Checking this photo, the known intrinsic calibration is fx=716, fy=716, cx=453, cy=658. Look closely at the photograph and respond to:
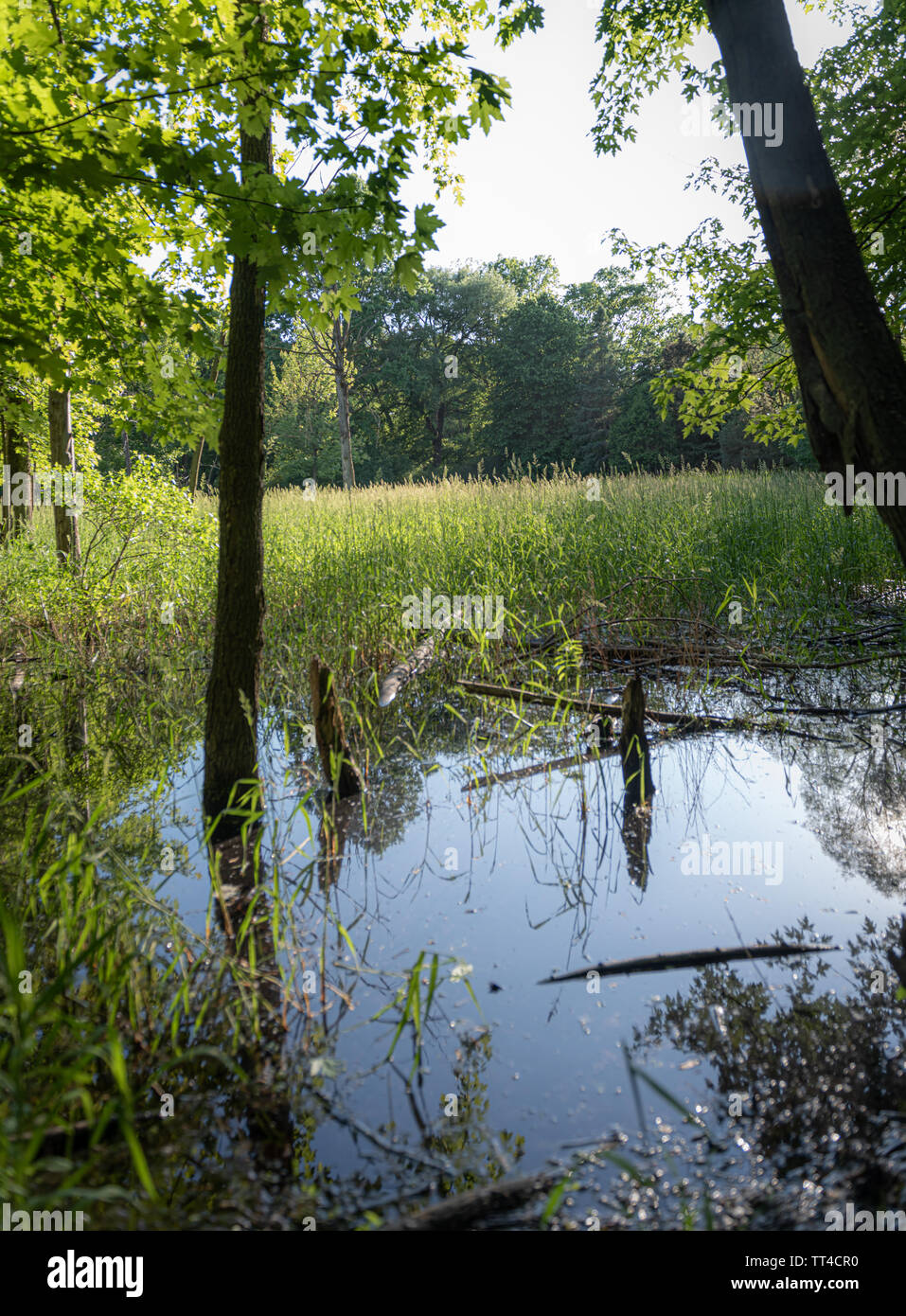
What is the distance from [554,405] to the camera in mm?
38344

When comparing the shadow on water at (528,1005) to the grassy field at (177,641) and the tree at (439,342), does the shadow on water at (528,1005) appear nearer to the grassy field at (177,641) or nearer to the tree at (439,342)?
the grassy field at (177,641)

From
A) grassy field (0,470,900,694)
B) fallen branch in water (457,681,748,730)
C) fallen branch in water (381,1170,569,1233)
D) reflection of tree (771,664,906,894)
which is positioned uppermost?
grassy field (0,470,900,694)

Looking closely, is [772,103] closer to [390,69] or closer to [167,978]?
[390,69]

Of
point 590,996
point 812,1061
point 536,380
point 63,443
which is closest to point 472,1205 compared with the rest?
point 590,996

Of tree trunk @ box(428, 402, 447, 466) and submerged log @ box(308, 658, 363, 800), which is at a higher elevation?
tree trunk @ box(428, 402, 447, 466)

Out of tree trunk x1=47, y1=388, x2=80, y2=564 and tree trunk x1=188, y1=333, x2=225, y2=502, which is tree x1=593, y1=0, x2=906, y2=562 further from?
tree trunk x1=47, y1=388, x2=80, y2=564

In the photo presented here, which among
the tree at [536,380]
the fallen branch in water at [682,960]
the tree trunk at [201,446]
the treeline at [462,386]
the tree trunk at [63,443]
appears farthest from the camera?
the tree at [536,380]

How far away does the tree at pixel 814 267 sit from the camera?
277 cm

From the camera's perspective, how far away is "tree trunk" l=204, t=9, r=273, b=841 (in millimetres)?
3527

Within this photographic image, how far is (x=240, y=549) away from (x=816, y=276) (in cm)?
284

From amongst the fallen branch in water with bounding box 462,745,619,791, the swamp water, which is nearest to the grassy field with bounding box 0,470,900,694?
the fallen branch in water with bounding box 462,745,619,791

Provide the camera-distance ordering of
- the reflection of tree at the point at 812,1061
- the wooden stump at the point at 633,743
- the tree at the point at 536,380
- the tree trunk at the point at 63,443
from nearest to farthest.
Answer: the reflection of tree at the point at 812,1061, the wooden stump at the point at 633,743, the tree trunk at the point at 63,443, the tree at the point at 536,380

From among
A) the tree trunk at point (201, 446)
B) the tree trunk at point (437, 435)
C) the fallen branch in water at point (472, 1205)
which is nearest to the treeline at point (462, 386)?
the tree trunk at point (437, 435)

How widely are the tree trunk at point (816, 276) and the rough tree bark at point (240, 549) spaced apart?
7.39ft
